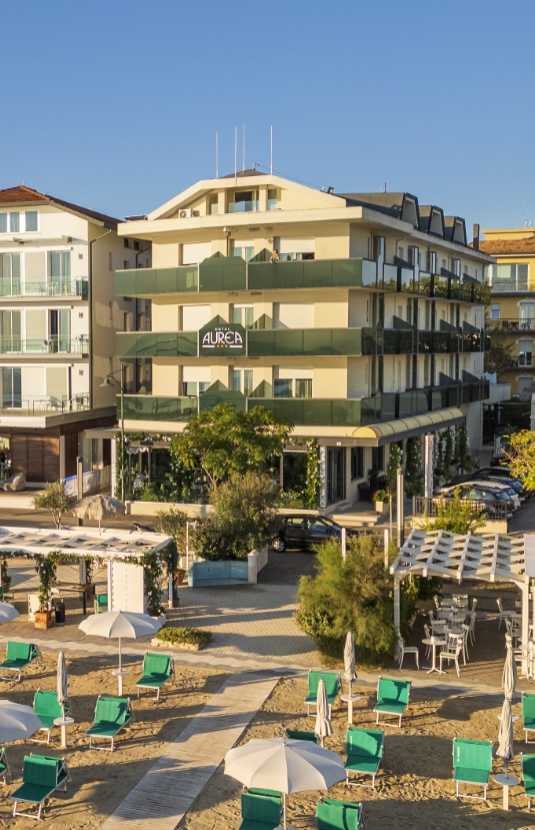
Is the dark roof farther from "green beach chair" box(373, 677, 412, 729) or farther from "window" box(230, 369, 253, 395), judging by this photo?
"green beach chair" box(373, 677, 412, 729)

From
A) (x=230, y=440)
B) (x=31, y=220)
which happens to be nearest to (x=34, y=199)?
(x=31, y=220)

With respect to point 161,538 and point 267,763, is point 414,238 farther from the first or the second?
point 267,763

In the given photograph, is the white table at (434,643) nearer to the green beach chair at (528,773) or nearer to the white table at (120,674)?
the green beach chair at (528,773)

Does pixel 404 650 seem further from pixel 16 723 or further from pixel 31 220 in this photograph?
pixel 31 220

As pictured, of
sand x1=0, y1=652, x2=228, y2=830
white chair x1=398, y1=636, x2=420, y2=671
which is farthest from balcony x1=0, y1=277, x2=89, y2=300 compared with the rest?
white chair x1=398, y1=636, x2=420, y2=671

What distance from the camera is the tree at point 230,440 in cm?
3453

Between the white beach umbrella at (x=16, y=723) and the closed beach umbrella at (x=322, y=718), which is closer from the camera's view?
the white beach umbrella at (x=16, y=723)

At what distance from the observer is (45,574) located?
23359mm

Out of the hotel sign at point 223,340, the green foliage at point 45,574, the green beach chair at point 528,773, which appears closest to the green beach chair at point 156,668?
the green foliage at point 45,574

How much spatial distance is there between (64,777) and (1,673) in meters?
6.30

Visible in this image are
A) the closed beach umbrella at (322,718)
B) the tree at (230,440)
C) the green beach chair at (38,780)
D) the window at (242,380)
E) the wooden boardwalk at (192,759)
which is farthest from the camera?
the window at (242,380)

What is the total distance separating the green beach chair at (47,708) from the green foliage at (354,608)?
6.04 meters

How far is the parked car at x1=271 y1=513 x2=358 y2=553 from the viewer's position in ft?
105

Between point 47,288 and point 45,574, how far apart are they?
2484 cm
